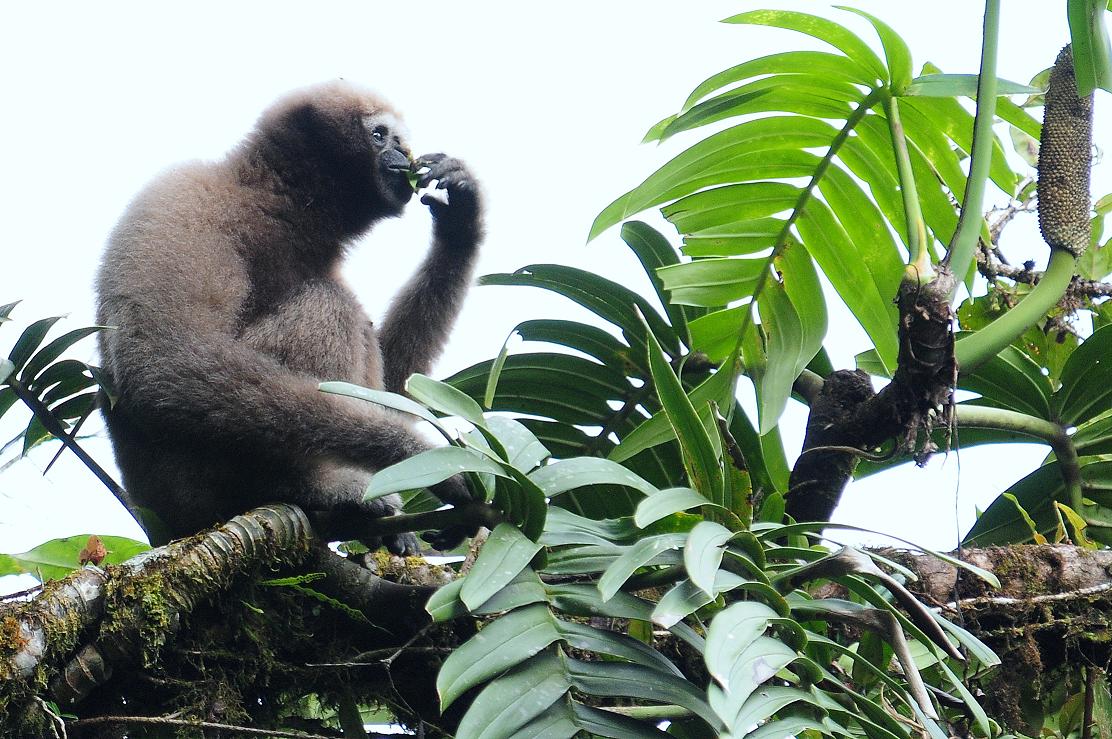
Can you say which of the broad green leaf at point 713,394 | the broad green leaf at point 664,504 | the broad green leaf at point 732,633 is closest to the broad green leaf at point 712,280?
the broad green leaf at point 713,394

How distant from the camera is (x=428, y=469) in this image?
2107 millimetres

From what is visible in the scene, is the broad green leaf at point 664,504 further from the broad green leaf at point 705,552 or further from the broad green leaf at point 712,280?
the broad green leaf at point 712,280

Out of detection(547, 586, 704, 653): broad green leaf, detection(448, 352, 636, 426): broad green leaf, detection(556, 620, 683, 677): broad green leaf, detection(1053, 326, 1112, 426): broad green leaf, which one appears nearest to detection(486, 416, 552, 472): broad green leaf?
detection(547, 586, 704, 653): broad green leaf

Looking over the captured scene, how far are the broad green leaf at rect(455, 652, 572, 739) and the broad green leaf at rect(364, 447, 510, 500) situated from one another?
1.39 ft

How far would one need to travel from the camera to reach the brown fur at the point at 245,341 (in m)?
3.10

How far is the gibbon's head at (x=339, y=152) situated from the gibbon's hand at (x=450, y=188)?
18 cm

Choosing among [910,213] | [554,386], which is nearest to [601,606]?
[910,213]

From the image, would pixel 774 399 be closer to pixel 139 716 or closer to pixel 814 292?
pixel 814 292

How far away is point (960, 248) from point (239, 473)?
2.36 metres

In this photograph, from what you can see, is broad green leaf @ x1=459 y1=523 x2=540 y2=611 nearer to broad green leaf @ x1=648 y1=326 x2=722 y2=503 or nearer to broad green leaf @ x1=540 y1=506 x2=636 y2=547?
broad green leaf @ x1=540 y1=506 x2=636 y2=547

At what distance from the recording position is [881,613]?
2258 millimetres

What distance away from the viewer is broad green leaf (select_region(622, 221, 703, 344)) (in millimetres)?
3832

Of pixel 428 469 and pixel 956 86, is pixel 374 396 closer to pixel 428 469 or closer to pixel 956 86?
pixel 428 469

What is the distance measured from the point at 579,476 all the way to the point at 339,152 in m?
2.43
